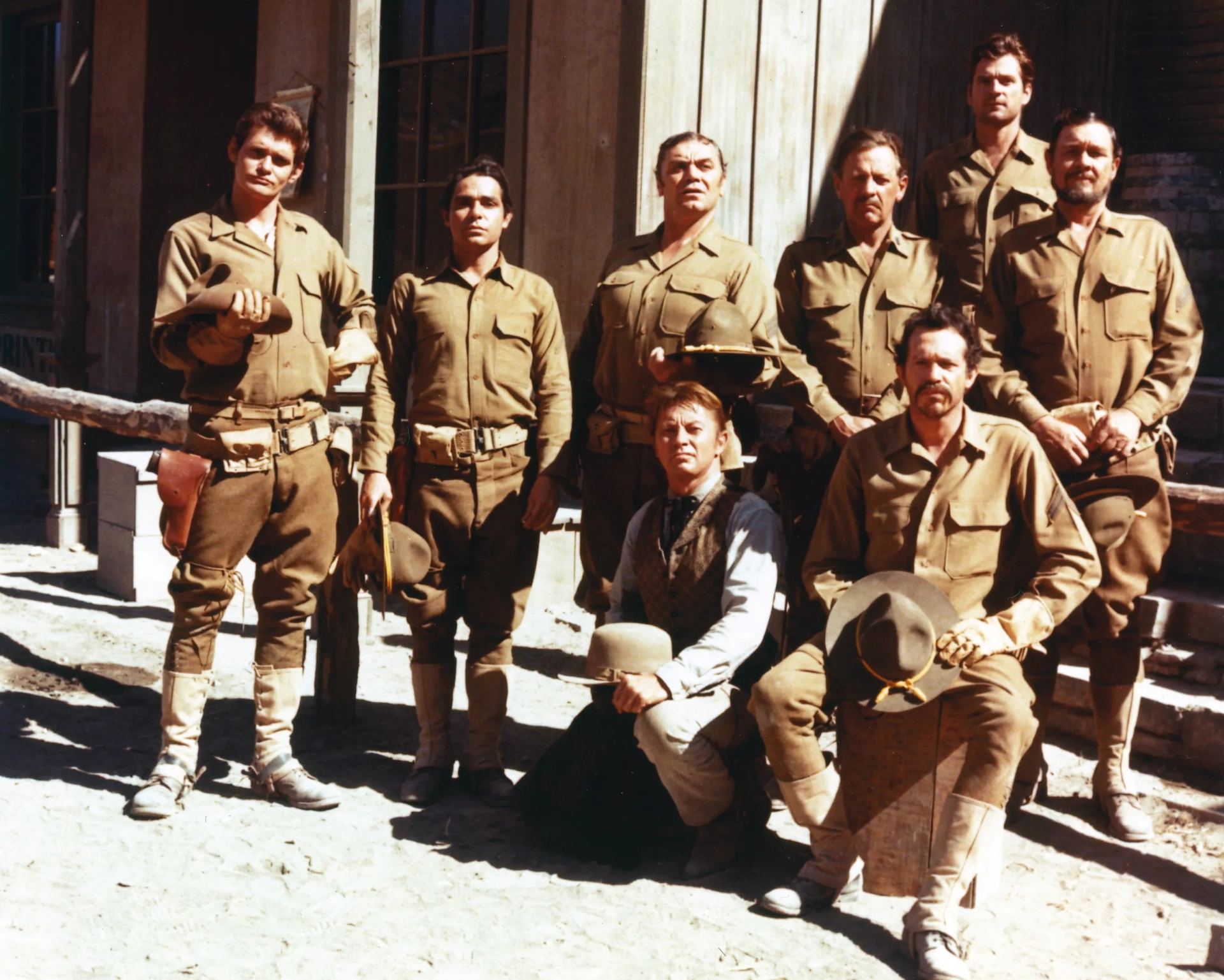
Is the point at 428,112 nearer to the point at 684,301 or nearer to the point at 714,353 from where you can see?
the point at 684,301

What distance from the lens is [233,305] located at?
4156 mm

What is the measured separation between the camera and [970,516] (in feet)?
12.8

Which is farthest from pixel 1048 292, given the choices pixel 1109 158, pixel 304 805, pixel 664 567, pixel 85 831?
pixel 85 831

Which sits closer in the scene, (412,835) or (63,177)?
(412,835)

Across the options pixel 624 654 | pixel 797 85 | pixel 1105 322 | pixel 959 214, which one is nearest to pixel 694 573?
pixel 624 654

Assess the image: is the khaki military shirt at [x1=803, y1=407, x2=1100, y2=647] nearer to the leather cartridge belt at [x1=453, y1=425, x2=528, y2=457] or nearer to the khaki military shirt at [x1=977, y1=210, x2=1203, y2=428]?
the khaki military shirt at [x1=977, y1=210, x2=1203, y2=428]

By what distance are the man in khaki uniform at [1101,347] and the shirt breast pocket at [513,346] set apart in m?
1.47

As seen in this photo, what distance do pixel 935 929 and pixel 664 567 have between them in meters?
1.30

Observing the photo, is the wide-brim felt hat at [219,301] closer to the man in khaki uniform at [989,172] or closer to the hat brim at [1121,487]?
the man in khaki uniform at [989,172]

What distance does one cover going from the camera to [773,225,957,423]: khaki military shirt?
4457mm

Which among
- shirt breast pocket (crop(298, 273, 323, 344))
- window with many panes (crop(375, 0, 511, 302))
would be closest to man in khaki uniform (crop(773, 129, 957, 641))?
shirt breast pocket (crop(298, 273, 323, 344))

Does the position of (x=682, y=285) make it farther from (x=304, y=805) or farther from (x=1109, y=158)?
(x=304, y=805)

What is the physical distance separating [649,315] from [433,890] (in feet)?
6.13

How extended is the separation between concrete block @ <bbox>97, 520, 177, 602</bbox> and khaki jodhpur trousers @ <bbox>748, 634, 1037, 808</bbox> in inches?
180
